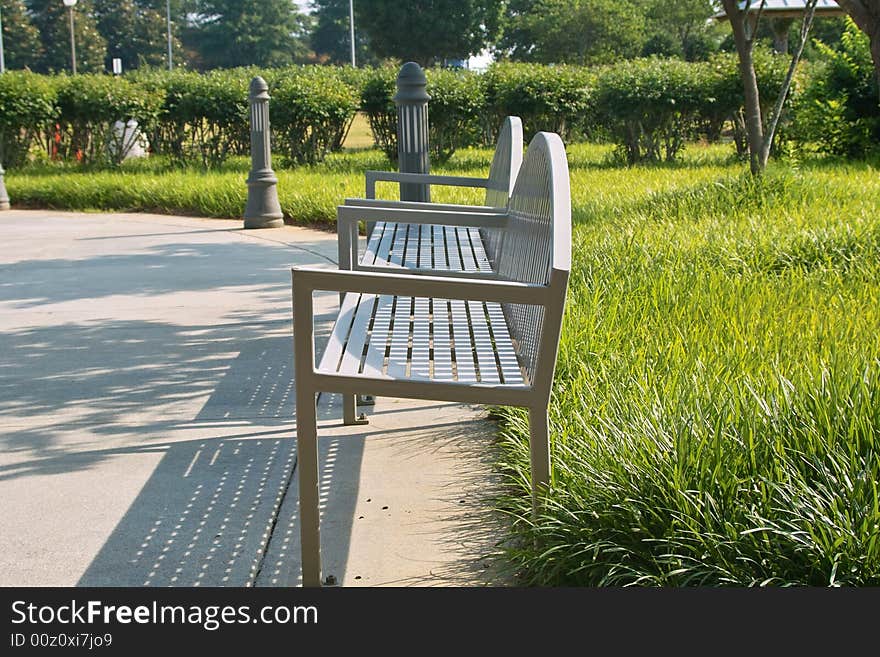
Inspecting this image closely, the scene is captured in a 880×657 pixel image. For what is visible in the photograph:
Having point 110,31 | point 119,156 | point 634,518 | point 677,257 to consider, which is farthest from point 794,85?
point 110,31

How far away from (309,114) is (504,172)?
12159 millimetres

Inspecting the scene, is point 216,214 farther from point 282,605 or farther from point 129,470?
point 282,605

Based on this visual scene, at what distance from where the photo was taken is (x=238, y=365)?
5.54 metres

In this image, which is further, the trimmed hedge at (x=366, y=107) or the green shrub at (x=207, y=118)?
the green shrub at (x=207, y=118)

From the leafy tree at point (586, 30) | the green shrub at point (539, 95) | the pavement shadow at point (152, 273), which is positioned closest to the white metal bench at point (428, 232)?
the pavement shadow at point (152, 273)

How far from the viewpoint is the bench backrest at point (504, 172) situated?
5.02 m

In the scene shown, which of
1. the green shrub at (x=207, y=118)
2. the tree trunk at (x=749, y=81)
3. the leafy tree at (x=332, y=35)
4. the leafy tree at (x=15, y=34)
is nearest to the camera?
the tree trunk at (x=749, y=81)

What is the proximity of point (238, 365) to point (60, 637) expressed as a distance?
2963 mm

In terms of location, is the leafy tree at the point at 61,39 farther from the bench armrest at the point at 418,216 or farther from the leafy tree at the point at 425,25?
the bench armrest at the point at 418,216

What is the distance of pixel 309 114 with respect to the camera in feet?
56.2

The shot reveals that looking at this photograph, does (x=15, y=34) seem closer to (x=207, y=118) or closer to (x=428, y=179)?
(x=207, y=118)

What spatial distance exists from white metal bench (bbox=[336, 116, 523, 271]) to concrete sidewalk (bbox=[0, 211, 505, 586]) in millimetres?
682

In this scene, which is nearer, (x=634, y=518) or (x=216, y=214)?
(x=634, y=518)

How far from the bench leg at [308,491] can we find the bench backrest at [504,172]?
2.21m
